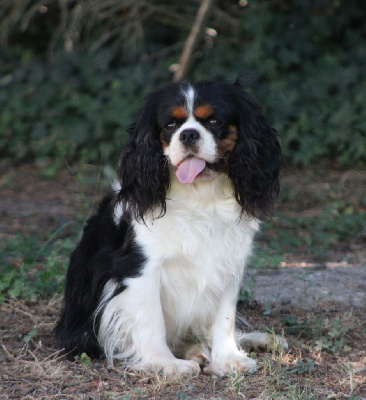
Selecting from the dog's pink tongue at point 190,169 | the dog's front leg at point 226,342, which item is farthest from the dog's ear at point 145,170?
the dog's front leg at point 226,342

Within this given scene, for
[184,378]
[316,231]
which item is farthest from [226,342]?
[316,231]

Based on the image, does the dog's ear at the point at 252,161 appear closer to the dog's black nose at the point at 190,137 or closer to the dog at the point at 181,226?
the dog at the point at 181,226

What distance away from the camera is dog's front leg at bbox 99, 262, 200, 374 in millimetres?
3873

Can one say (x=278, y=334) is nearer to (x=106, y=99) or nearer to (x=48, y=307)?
(x=48, y=307)

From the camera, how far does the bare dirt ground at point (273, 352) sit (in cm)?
360

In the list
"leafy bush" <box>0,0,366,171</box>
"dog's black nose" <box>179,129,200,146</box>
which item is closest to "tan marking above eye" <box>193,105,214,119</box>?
"dog's black nose" <box>179,129,200,146</box>

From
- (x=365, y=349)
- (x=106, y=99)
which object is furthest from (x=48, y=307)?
(x=106, y=99)

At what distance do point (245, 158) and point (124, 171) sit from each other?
65cm

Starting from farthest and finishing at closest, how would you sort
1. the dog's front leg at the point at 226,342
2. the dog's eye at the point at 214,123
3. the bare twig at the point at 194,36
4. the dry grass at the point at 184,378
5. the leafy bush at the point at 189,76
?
the leafy bush at the point at 189,76 < the bare twig at the point at 194,36 < the dog's front leg at the point at 226,342 < the dog's eye at the point at 214,123 < the dry grass at the point at 184,378

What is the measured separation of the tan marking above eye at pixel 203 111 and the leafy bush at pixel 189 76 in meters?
5.41

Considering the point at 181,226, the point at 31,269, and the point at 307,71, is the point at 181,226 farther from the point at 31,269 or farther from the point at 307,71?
the point at 307,71

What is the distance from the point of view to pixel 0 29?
10406mm

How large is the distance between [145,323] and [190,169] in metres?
0.82

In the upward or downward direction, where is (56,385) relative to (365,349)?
downward
